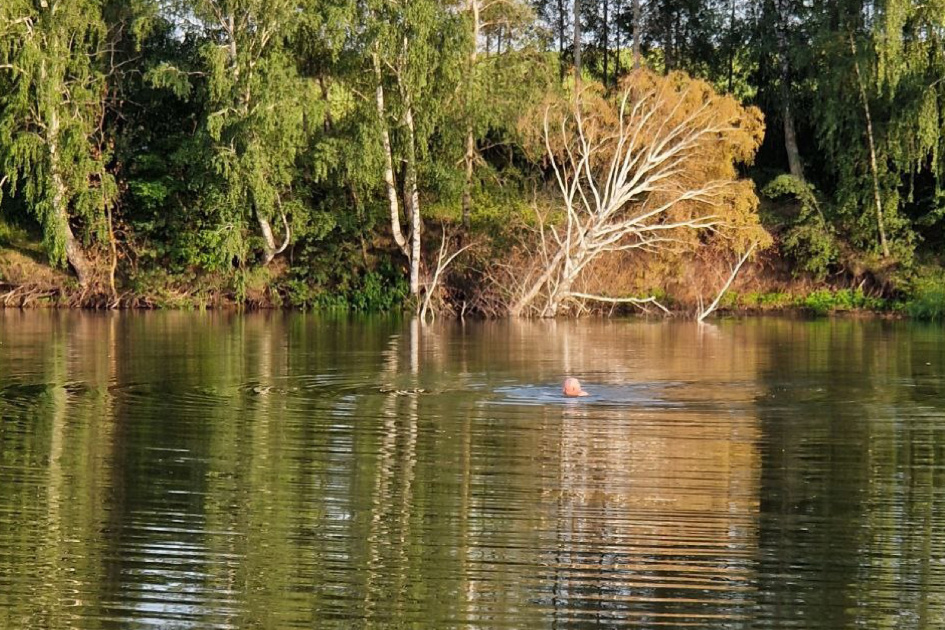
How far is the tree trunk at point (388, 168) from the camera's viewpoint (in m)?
49.0

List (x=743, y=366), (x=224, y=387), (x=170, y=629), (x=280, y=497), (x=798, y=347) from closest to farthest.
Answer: (x=170, y=629), (x=280, y=497), (x=224, y=387), (x=743, y=366), (x=798, y=347)

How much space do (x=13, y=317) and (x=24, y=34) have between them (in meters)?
9.54

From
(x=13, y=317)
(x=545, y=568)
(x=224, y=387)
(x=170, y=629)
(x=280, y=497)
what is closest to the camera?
(x=170, y=629)

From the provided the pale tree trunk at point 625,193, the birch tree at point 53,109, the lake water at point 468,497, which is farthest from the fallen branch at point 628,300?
the lake water at point 468,497

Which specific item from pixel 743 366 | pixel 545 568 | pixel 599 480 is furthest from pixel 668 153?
pixel 545 568

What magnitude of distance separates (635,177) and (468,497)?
34.1m

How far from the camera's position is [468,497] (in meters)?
13.3

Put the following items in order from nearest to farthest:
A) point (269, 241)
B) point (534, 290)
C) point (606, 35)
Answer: point (534, 290) < point (269, 241) < point (606, 35)

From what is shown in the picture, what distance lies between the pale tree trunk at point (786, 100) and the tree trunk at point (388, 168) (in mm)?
15369

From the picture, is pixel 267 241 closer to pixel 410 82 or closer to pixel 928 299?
pixel 410 82

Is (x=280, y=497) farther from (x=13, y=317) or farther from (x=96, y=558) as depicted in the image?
(x=13, y=317)

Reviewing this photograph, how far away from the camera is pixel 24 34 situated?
47.4 meters

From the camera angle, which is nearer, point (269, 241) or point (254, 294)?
point (269, 241)

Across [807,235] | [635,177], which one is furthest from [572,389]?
[807,235]
